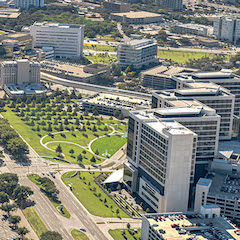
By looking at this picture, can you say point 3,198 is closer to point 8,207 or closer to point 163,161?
point 8,207

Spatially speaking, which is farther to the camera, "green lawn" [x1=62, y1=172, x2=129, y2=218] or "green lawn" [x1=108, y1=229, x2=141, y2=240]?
"green lawn" [x1=62, y1=172, x2=129, y2=218]

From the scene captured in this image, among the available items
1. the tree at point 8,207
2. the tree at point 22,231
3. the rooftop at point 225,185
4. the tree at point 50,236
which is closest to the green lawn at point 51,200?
the tree at point 8,207

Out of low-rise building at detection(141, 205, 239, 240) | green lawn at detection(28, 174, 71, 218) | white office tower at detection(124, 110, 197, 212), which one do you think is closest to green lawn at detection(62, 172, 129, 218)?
green lawn at detection(28, 174, 71, 218)

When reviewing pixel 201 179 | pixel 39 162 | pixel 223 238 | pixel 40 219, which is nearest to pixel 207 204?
pixel 201 179

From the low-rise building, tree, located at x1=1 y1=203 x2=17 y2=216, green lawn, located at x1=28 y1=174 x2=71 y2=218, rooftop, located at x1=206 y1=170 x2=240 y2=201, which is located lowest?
green lawn, located at x1=28 y1=174 x2=71 y2=218

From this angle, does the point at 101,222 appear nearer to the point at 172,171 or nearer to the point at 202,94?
the point at 172,171

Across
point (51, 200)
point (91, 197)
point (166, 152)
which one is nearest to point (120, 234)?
point (91, 197)

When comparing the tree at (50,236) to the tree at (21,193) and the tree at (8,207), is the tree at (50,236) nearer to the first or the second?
the tree at (8,207)

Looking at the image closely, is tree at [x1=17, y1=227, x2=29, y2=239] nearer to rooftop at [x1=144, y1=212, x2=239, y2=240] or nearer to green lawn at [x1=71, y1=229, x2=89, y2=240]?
green lawn at [x1=71, y1=229, x2=89, y2=240]
